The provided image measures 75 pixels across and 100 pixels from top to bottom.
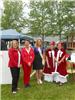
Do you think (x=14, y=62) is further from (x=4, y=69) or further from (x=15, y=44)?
(x=4, y=69)

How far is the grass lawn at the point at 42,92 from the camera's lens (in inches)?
368

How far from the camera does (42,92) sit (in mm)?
9992

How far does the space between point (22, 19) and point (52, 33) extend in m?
4.06

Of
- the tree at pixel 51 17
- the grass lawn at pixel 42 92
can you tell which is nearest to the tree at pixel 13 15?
the tree at pixel 51 17

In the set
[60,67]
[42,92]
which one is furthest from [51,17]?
[42,92]

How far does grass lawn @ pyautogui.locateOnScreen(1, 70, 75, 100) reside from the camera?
30.6ft

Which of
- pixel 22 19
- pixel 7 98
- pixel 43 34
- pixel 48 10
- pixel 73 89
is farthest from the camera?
pixel 22 19

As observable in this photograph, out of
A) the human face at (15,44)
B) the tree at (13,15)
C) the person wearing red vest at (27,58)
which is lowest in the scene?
the tree at (13,15)

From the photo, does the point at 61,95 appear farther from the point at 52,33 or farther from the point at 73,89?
the point at 52,33

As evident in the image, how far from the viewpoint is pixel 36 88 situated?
34.8 feet

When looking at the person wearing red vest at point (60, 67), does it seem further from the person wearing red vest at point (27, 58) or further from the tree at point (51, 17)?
the tree at point (51, 17)

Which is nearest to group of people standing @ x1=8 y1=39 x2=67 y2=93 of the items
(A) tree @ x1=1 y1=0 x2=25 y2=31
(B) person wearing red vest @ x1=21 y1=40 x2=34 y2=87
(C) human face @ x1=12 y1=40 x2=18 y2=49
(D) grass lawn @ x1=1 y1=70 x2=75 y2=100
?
(B) person wearing red vest @ x1=21 y1=40 x2=34 y2=87

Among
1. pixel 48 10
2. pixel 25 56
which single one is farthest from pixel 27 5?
pixel 25 56

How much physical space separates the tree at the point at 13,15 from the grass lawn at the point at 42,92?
25.7 metres
